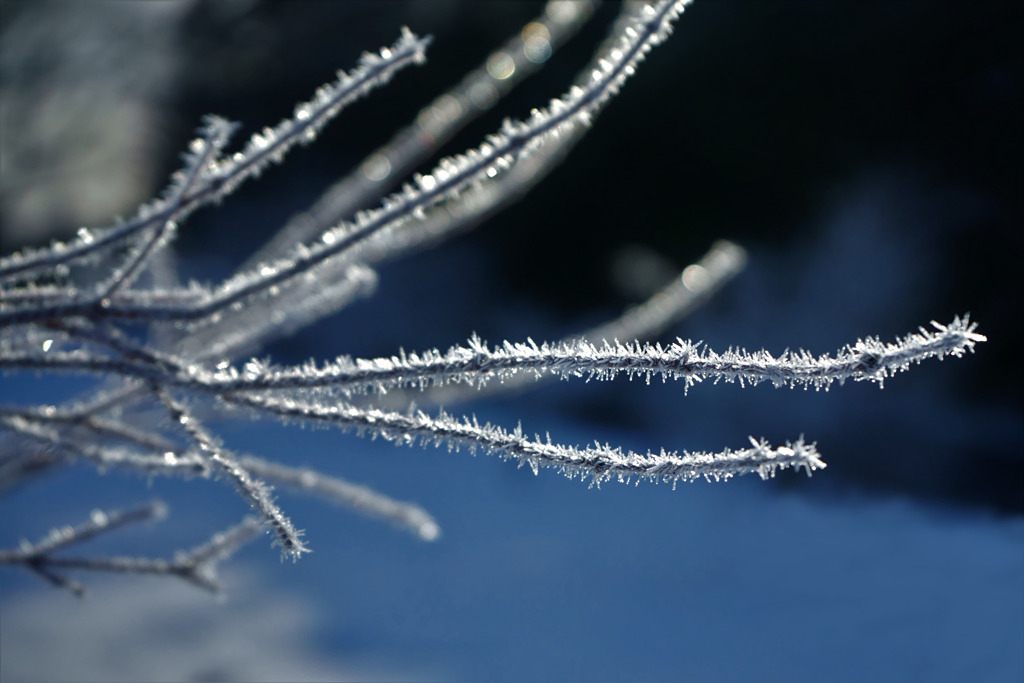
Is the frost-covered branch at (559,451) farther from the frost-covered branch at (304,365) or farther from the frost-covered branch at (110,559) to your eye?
the frost-covered branch at (110,559)

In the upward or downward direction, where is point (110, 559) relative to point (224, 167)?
downward

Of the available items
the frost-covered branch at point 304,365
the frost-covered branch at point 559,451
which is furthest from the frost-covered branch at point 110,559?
the frost-covered branch at point 559,451

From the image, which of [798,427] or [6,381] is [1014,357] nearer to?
[798,427]

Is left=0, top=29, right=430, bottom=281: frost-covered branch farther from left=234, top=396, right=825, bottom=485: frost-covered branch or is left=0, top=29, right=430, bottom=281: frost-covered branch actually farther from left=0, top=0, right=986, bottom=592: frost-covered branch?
left=234, top=396, right=825, bottom=485: frost-covered branch

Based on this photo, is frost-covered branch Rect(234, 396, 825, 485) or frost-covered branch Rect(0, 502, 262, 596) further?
frost-covered branch Rect(0, 502, 262, 596)

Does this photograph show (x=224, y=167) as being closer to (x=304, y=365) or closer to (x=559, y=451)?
(x=304, y=365)

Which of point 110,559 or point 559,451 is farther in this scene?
point 110,559

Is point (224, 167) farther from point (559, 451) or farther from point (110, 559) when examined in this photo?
point (110, 559)

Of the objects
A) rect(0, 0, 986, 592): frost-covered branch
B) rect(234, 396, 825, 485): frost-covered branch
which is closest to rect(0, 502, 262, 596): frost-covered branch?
rect(0, 0, 986, 592): frost-covered branch

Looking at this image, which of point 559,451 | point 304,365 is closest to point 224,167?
point 304,365

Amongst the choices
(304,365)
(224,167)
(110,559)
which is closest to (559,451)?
(304,365)

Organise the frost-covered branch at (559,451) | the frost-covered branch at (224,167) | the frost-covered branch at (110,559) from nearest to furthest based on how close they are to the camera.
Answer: the frost-covered branch at (559,451) < the frost-covered branch at (224,167) < the frost-covered branch at (110,559)
